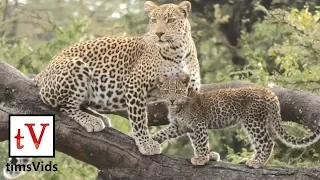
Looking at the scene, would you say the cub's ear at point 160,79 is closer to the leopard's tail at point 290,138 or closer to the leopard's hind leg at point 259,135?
the leopard's hind leg at point 259,135

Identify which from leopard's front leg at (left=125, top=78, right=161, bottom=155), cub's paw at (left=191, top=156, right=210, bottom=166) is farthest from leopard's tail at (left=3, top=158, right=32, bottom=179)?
cub's paw at (left=191, top=156, right=210, bottom=166)

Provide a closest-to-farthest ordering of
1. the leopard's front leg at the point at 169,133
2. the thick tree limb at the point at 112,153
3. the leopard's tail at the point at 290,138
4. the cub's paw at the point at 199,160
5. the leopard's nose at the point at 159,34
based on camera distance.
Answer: the leopard's nose at the point at 159,34 → the thick tree limb at the point at 112,153 → the cub's paw at the point at 199,160 → the leopard's tail at the point at 290,138 → the leopard's front leg at the point at 169,133

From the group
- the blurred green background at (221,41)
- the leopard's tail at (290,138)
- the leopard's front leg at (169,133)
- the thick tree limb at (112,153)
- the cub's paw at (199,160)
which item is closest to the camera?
the thick tree limb at (112,153)

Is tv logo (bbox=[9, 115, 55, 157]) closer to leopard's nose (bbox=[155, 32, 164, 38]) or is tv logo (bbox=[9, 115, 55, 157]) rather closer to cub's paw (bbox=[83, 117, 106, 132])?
cub's paw (bbox=[83, 117, 106, 132])

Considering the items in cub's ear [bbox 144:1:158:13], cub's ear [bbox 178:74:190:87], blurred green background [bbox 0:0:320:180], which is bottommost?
A: blurred green background [bbox 0:0:320:180]

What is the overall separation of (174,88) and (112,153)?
2.03 feet

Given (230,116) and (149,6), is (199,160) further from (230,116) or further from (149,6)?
(149,6)

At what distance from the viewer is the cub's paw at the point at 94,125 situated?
15.6 feet

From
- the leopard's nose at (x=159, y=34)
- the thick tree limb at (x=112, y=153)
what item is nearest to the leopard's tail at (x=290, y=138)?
the thick tree limb at (x=112, y=153)

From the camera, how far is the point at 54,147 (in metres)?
4.88

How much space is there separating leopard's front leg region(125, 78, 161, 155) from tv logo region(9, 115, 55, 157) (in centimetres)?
54

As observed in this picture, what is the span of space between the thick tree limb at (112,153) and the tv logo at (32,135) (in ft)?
0.16

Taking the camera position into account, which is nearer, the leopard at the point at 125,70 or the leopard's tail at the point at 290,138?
the leopard at the point at 125,70

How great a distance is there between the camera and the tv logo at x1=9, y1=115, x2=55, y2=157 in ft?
15.6
